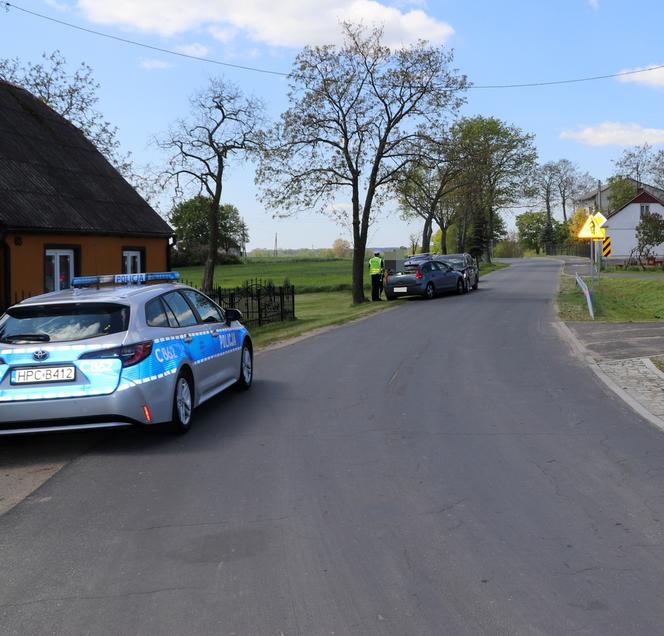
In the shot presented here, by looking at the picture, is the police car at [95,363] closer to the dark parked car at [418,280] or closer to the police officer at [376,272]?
the dark parked car at [418,280]

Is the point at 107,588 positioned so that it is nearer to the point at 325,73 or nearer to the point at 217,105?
the point at 325,73

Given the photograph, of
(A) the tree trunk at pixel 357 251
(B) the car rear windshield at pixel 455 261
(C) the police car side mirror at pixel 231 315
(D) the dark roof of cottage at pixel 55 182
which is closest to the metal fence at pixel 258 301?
(D) the dark roof of cottage at pixel 55 182

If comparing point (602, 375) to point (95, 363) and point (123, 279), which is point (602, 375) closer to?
point (123, 279)

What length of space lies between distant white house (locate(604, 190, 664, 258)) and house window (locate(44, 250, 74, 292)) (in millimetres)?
70055

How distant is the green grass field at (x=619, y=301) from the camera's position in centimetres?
2272

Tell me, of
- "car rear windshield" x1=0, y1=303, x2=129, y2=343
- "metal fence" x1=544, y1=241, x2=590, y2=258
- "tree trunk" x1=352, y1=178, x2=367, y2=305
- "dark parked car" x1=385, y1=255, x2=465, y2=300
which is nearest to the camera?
"car rear windshield" x1=0, y1=303, x2=129, y2=343

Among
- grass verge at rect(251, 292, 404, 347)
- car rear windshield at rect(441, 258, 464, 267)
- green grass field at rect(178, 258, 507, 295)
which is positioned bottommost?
grass verge at rect(251, 292, 404, 347)

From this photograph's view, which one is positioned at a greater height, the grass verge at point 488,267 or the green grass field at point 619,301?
the grass verge at point 488,267

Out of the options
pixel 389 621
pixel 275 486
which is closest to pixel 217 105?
pixel 275 486

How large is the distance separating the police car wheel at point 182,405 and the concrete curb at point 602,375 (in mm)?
4732

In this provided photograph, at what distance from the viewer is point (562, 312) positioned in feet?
75.6

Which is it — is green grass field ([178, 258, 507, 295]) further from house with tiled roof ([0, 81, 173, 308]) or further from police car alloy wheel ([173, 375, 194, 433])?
police car alloy wheel ([173, 375, 194, 433])

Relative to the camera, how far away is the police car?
7.21m

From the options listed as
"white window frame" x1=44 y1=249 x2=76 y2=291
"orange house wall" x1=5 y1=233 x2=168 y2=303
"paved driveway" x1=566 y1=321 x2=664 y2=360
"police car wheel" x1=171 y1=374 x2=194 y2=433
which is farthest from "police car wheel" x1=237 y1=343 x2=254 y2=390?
"white window frame" x1=44 y1=249 x2=76 y2=291
